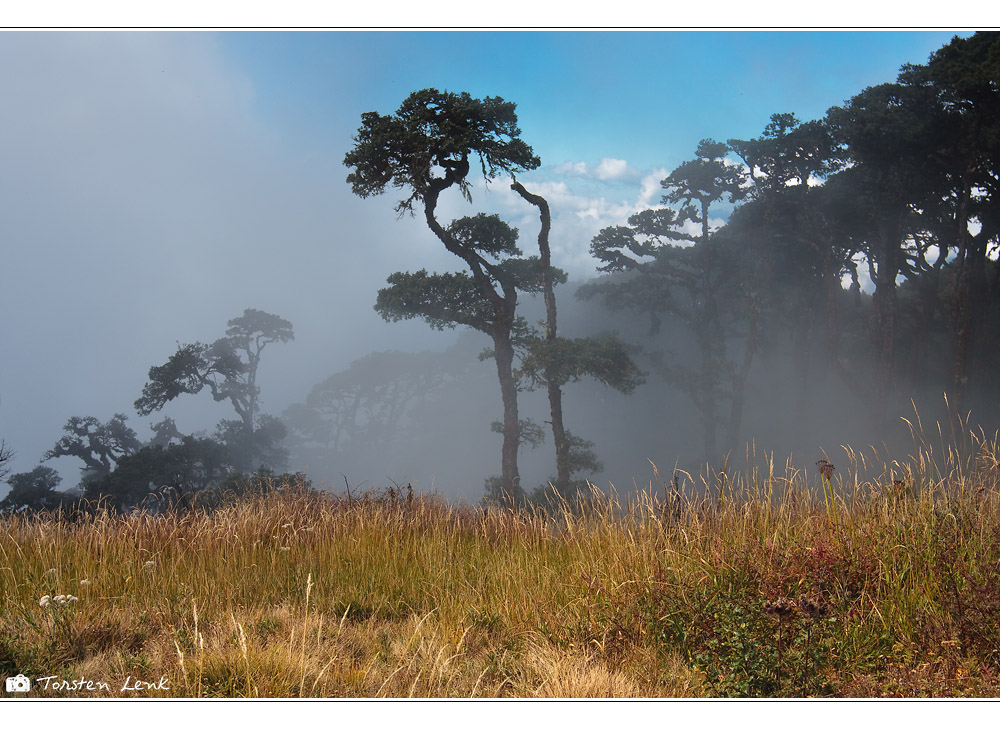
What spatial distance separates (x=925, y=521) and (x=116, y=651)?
15.0 feet

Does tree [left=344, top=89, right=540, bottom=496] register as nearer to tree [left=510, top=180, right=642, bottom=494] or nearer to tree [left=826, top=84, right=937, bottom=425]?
tree [left=510, top=180, right=642, bottom=494]

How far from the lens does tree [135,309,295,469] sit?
2350cm

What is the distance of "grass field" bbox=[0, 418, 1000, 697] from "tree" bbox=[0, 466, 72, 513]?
52.8ft

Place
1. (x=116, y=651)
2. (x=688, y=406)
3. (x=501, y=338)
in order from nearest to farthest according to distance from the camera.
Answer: (x=116, y=651) < (x=501, y=338) < (x=688, y=406)

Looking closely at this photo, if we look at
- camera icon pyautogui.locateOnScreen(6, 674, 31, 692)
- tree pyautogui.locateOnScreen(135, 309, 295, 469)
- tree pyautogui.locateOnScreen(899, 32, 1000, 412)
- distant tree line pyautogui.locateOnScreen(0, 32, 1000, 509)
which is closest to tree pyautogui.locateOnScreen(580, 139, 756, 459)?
distant tree line pyautogui.locateOnScreen(0, 32, 1000, 509)

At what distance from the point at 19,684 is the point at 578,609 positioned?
107 inches

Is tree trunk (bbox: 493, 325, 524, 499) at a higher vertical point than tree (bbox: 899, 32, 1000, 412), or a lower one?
lower

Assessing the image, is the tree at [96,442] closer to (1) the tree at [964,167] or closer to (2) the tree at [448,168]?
(2) the tree at [448,168]

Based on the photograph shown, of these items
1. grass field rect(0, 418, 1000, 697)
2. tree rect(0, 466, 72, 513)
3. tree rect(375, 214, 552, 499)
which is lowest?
tree rect(0, 466, 72, 513)

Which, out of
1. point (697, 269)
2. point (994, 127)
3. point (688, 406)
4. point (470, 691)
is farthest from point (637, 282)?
point (470, 691)

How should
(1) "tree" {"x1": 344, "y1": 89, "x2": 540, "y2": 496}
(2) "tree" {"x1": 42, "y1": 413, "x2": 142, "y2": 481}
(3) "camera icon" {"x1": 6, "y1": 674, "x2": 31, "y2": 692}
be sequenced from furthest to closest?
1. (2) "tree" {"x1": 42, "y1": 413, "x2": 142, "y2": 481}
2. (1) "tree" {"x1": 344, "y1": 89, "x2": 540, "y2": 496}
3. (3) "camera icon" {"x1": 6, "y1": 674, "x2": 31, "y2": 692}

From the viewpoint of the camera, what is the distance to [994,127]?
1620 centimetres

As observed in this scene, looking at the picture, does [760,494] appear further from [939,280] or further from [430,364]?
[430,364]

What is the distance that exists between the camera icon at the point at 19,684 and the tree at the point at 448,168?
44.7ft
